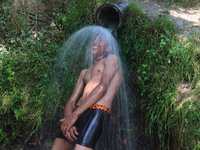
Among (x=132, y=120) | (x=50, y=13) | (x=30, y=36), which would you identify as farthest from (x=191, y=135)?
(x=50, y=13)

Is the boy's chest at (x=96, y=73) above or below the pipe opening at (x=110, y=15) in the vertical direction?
below

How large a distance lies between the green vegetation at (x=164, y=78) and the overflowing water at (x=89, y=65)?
41 centimetres

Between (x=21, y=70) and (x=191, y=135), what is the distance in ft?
10.7

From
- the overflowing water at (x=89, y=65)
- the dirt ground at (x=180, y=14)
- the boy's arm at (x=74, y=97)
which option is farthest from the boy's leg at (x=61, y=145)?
the dirt ground at (x=180, y=14)

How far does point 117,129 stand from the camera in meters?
3.57


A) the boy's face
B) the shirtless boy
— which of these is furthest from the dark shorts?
the boy's face

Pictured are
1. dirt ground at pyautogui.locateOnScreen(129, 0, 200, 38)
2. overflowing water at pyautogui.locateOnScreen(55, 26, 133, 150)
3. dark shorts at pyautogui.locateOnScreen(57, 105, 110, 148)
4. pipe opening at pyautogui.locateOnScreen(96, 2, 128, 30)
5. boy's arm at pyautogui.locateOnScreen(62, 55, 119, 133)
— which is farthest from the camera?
dirt ground at pyautogui.locateOnScreen(129, 0, 200, 38)

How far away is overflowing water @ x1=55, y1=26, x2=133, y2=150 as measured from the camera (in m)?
3.46

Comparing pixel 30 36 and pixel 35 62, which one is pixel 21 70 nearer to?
pixel 35 62

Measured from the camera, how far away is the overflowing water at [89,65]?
346cm

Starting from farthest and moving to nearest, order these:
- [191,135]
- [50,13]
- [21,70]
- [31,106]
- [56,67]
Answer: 1. [50,13]
2. [56,67]
3. [21,70]
4. [31,106]
5. [191,135]

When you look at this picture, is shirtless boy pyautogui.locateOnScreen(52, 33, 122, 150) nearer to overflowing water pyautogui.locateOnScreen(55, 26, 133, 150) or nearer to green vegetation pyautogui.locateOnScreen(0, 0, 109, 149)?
overflowing water pyautogui.locateOnScreen(55, 26, 133, 150)

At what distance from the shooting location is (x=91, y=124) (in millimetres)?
2398

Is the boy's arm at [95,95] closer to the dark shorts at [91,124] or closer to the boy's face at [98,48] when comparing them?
the dark shorts at [91,124]
